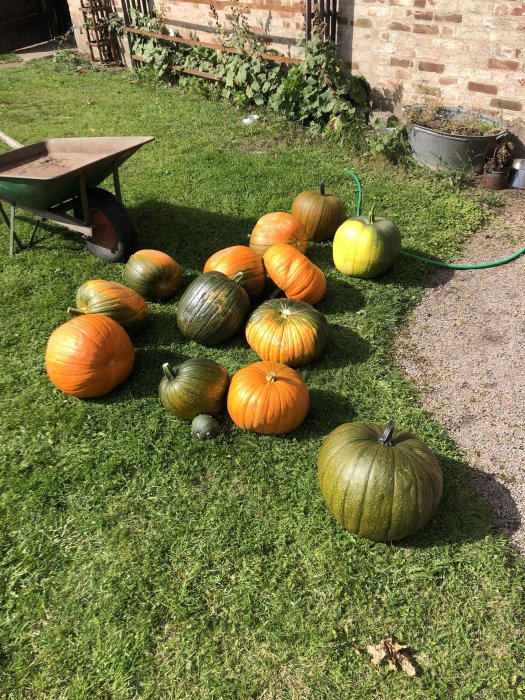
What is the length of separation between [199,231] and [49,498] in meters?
3.39

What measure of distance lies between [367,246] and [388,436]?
223cm

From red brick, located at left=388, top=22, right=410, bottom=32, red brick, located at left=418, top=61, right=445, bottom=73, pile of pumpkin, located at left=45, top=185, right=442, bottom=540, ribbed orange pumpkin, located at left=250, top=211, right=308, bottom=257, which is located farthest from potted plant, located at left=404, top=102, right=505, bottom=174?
ribbed orange pumpkin, located at left=250, top=211, right=308, bottom=257

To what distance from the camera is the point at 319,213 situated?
5.14 meters

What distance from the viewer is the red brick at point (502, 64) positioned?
6.17 m

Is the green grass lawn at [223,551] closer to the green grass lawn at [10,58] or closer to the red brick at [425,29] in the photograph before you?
the red brick at [425,29]

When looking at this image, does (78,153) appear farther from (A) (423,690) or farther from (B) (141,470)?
(A) (423,690)

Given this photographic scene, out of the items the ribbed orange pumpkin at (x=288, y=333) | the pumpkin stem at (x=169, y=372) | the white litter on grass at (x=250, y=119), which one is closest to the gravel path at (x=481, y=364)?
the ribbed orange pumpkin at (x=288, y=333)

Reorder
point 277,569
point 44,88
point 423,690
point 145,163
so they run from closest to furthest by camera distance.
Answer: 1. point 423,690
2. point 277,569
3. point 145,163
4. point 44,88

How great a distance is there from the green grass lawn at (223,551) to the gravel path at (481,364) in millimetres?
147

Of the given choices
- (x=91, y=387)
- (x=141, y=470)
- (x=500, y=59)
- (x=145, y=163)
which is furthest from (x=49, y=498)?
(x=500, y=59)

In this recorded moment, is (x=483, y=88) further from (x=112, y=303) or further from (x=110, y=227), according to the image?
(x=112, y=303)

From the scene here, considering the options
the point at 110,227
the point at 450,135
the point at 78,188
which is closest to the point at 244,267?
the point at 110,227

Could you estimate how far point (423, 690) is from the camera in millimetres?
2348

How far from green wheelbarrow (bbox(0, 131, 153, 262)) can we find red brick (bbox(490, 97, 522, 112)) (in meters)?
4.34
